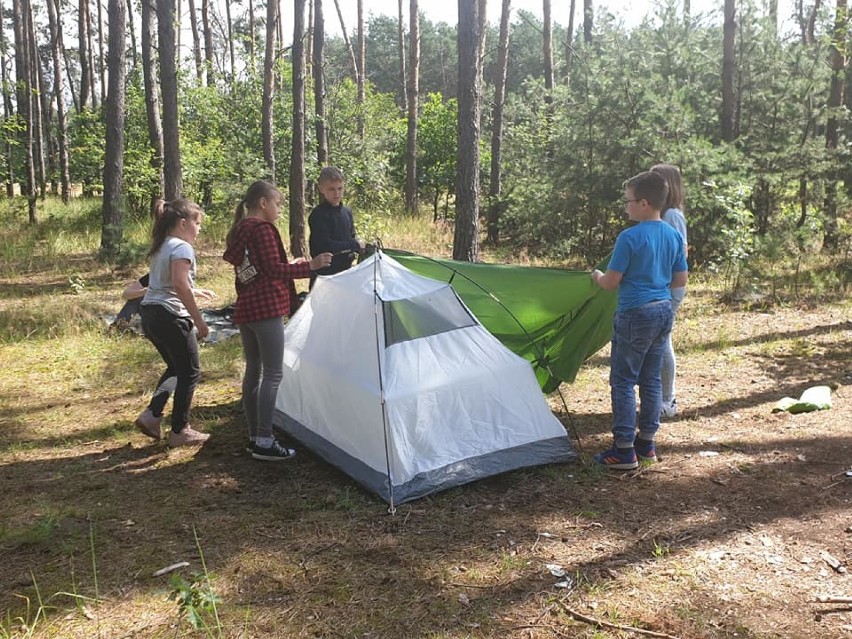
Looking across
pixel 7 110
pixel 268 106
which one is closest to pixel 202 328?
pixel 268 106

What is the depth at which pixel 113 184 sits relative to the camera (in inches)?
447

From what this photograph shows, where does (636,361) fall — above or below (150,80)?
below

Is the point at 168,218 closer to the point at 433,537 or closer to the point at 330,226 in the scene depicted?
the point at 330,226

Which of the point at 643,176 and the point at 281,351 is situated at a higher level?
the point at 643,176

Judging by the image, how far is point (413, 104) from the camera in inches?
661

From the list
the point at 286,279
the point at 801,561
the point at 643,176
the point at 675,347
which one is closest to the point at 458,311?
the point at 286,279

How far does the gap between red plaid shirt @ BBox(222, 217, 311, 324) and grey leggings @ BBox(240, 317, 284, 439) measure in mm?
69

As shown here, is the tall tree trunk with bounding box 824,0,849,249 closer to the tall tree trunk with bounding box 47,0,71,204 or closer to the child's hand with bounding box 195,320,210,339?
the child's hand with bounding box 195,320,210,339

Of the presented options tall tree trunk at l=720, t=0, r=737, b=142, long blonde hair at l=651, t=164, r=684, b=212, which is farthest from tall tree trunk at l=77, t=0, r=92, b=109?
long blonde hair at l=651, t=164, r=684, b=212

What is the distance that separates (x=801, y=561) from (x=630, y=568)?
78 cm

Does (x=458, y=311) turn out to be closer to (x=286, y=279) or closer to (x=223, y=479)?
(x=286, y=279)

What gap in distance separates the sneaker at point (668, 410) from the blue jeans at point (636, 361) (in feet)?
3.16

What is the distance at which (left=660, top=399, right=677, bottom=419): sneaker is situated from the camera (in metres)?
5.15

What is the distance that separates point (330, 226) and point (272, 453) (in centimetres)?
201
